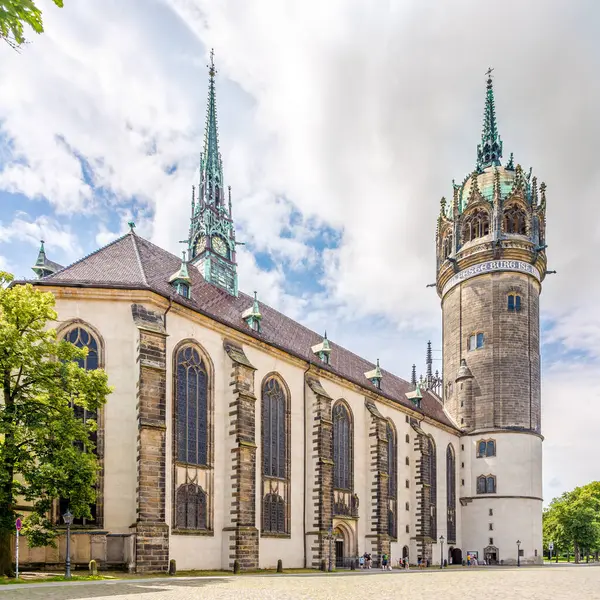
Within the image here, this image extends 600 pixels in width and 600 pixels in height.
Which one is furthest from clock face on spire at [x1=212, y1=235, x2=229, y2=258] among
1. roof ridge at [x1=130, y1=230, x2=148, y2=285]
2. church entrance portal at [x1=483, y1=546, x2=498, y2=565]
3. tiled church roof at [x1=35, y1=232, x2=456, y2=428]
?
church entrance portal at [x1=483, y1=546, x2=498, y2=565]

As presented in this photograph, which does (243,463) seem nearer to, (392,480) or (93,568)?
(93,568)

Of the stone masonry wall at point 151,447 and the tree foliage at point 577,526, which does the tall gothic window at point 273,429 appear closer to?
the stone masonry wall at point 151,447

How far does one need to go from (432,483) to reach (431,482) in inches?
8.2

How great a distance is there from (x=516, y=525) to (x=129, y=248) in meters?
43.0

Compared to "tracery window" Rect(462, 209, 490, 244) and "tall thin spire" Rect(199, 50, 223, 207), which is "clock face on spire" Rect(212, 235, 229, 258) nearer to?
"tall thin spire" Rect(199, 50, 223, 207)

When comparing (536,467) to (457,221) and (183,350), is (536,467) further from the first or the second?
(183,350)

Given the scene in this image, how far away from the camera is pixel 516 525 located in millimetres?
57094

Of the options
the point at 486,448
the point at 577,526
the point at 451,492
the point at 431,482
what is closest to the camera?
the point at 431,482

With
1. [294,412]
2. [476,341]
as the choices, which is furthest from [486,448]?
[294,412]

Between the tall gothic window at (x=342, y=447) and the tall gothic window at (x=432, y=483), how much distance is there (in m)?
11.4

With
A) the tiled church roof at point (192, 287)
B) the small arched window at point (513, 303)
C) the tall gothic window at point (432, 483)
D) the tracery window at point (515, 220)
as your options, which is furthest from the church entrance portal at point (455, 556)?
the tracery window at point (515, 220)

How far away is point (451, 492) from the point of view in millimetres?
59031

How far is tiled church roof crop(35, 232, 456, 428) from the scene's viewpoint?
30.3 metres

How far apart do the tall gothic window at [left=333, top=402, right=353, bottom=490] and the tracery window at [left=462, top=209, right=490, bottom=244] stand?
87.4ft
